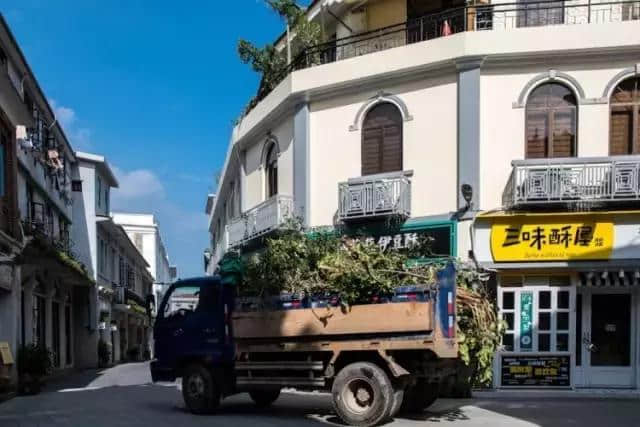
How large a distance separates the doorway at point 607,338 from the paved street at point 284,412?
93 centimetres

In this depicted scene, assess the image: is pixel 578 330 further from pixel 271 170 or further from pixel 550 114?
pixel 271 170

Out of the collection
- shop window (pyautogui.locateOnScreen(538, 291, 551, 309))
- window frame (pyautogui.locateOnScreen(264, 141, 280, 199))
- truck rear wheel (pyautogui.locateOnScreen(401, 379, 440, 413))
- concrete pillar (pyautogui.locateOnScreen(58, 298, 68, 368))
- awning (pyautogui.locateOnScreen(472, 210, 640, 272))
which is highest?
window frame (pyautogui.locateOnScreen(264, 141, 280, 199))

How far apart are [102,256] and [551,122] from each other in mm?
22867

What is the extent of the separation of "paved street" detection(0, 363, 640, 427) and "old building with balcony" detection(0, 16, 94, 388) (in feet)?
10.5

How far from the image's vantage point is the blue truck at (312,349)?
8336 millimetres

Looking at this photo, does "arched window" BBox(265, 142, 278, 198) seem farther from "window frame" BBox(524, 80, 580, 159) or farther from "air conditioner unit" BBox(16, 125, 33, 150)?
"window frame" BBox(524, 80, 580, 159)

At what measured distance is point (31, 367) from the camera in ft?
48.9

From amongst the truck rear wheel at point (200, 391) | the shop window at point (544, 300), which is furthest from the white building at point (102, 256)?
the shop window at point (544, 300)

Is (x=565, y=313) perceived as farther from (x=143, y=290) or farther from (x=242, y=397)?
(x=143, y=290)

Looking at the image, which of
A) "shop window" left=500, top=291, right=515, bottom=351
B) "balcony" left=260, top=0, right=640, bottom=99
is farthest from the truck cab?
"balcony" left=260, top=0, right=640, bottom=99

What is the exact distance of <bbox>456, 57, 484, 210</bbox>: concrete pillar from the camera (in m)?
13.0

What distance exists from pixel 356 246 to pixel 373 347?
169 cm

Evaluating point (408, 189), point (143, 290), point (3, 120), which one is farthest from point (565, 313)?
point (143, 290)

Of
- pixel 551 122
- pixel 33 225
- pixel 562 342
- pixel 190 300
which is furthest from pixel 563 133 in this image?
pixel 33 225
